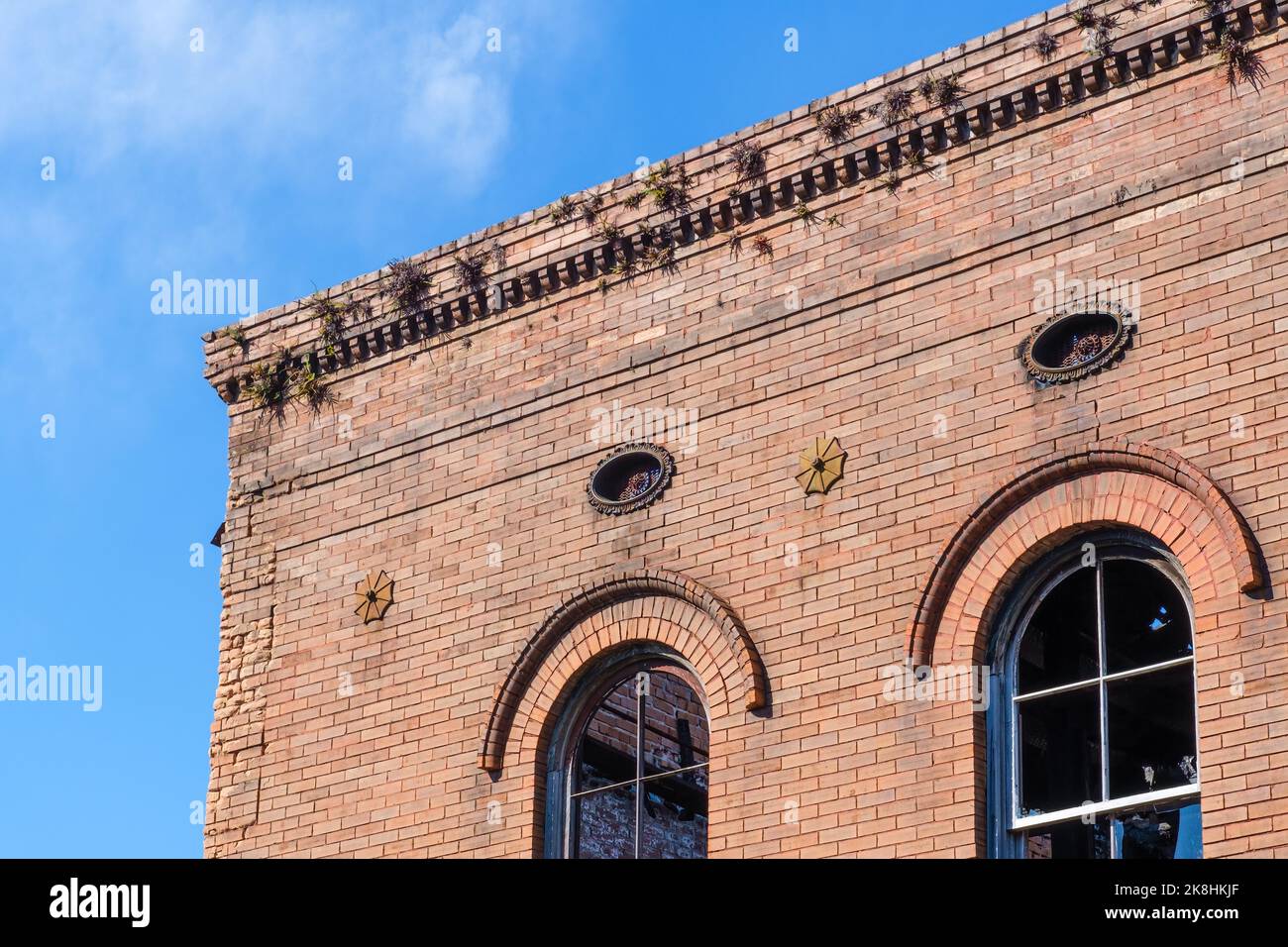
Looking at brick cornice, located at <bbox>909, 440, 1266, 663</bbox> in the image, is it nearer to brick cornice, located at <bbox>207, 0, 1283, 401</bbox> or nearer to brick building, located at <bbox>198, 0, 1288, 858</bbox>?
brick building, located at <bbox>198, 0, 1288, 858</bbox>

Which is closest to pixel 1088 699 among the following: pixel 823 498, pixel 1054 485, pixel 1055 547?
pixel 1055 547

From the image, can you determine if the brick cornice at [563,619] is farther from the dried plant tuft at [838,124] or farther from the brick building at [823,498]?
the dried plant tuft at [838,124]

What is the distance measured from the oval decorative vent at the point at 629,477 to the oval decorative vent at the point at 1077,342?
2.94m

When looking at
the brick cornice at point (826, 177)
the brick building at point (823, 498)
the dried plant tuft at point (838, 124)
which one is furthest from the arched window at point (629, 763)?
the dried plant tuft at point (838, 124)

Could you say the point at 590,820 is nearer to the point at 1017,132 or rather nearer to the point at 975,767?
the point at 975,767

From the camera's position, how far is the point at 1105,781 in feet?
47.8

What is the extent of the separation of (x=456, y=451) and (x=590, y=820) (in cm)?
312

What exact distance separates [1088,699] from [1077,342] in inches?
92.6

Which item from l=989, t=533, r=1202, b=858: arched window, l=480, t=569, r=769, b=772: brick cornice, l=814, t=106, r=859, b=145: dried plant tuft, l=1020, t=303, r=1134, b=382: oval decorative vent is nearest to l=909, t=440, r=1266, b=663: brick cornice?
l=989, t=533, r=1202, b=858: arched window

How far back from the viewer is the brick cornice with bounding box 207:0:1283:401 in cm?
1605

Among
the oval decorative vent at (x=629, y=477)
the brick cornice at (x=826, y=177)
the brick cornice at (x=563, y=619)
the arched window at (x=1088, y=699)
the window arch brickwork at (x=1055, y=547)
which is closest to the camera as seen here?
the window arch brickwork at (x=1055, y=547)

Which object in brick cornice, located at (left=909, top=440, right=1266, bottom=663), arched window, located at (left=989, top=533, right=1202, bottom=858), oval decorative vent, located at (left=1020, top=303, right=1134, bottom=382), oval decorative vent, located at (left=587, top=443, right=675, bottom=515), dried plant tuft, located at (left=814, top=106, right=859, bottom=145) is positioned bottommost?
arched window, located at (left=989, top=533, right=1202, bottom=858)

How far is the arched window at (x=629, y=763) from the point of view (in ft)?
56.1

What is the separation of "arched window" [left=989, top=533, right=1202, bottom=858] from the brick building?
35 millimetres
